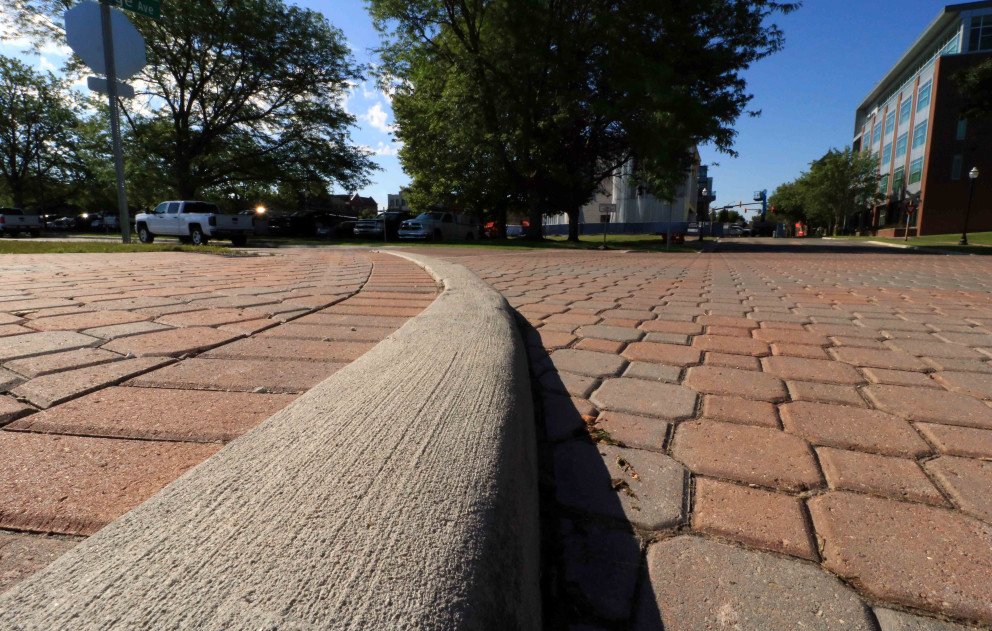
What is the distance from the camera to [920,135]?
43062 millimetres

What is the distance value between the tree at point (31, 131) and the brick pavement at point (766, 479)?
47288 millimetres

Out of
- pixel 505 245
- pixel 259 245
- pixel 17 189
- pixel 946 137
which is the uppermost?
pixel 946 137

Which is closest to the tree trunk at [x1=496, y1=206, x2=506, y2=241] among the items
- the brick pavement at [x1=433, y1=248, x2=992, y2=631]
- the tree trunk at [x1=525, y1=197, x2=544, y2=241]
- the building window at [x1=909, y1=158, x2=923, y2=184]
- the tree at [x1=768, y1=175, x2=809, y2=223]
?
the tree trunk at [x1=525, y1=197, x2=544, y2=241]

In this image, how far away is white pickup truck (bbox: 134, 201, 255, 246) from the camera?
62.8 ft

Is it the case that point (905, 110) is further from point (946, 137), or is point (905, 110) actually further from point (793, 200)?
point (793, 200)

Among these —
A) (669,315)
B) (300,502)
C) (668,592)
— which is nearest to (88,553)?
(300,502)

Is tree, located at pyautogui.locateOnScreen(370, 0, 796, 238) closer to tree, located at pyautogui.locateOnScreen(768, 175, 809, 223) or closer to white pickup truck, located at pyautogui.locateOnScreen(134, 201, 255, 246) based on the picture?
white pickup truck, located at pyautogui.locateOnScreen(134, 201, 255, 246)

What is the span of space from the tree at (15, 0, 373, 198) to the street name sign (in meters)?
12.8

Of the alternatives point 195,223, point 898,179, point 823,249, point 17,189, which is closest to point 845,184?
point 898,179

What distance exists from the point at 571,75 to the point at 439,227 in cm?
929

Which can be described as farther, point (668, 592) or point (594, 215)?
point (594, 215)

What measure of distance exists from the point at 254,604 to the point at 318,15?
1200 inches

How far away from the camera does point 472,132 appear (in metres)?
20.2

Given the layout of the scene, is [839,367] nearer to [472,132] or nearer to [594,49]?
[472,132]
